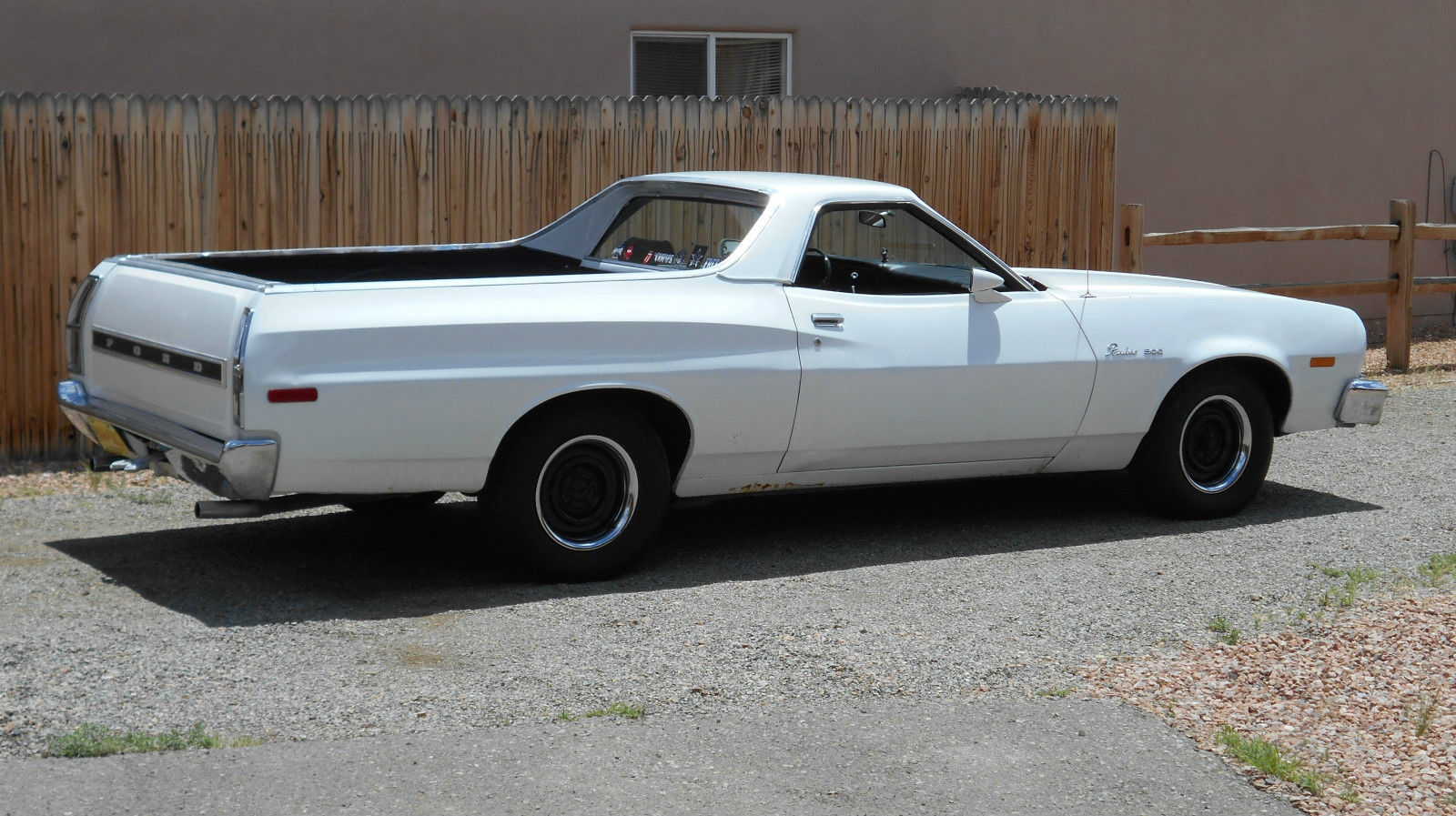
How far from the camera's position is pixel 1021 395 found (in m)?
6.82

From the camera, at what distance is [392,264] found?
711 cm

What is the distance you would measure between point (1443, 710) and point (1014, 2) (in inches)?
351

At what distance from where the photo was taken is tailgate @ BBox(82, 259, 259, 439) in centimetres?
545

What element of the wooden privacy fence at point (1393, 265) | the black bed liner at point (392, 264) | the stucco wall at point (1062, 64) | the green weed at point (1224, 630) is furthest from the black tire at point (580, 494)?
the wooden privacy fence at point (1393, 265)

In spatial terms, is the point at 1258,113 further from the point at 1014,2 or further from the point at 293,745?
the point at 293,745

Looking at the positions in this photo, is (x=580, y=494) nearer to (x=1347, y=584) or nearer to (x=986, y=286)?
(x=986, y=286)

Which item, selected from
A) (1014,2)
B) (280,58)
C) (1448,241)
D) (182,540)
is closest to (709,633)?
(182,540)

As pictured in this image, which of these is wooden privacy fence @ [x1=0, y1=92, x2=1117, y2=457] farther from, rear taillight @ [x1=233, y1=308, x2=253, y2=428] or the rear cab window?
rear taillight @ [x1=233, y1=308, x2=253, y2=428]

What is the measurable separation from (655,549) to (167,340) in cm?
213

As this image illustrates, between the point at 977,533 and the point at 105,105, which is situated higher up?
the point at 105,105

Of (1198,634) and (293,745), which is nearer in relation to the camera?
(293,745)

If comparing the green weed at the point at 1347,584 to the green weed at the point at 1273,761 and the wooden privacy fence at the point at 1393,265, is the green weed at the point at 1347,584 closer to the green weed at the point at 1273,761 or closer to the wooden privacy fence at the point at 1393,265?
the green weed at the point at 1273,761

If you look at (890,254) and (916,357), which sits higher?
(890,254)

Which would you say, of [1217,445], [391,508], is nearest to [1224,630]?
[1217,445]
